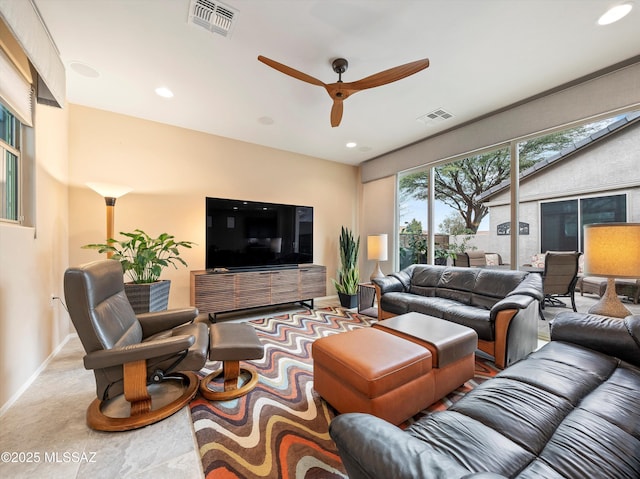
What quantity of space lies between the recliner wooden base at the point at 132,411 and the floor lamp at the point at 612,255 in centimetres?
317

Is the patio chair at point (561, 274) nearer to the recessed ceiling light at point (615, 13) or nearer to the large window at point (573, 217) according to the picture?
the large window at point (573, 217)

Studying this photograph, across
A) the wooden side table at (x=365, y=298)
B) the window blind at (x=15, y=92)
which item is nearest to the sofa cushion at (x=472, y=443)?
the wooden side table at (x=365, y=298)

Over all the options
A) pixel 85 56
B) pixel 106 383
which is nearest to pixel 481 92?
pixel 85 56

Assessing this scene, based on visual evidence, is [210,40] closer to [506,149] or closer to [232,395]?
[232,395]

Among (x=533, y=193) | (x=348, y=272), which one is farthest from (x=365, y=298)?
(x=533, y=193)

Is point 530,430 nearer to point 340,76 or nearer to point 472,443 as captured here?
point 472,443

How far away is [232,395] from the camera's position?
73.1 inches

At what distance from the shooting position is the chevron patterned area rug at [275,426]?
1301 mm

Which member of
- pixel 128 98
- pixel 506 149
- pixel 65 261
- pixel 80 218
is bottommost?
pixel 65 261

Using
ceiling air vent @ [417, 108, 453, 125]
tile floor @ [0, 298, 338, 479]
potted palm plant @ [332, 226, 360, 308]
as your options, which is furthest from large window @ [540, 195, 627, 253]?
tile floor @ [0, 298, 338, 479]

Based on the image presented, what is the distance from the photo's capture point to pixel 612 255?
1.84 meters

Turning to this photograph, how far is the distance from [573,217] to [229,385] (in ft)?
13.3

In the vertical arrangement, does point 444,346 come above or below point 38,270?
below

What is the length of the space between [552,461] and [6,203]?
11.7ft
